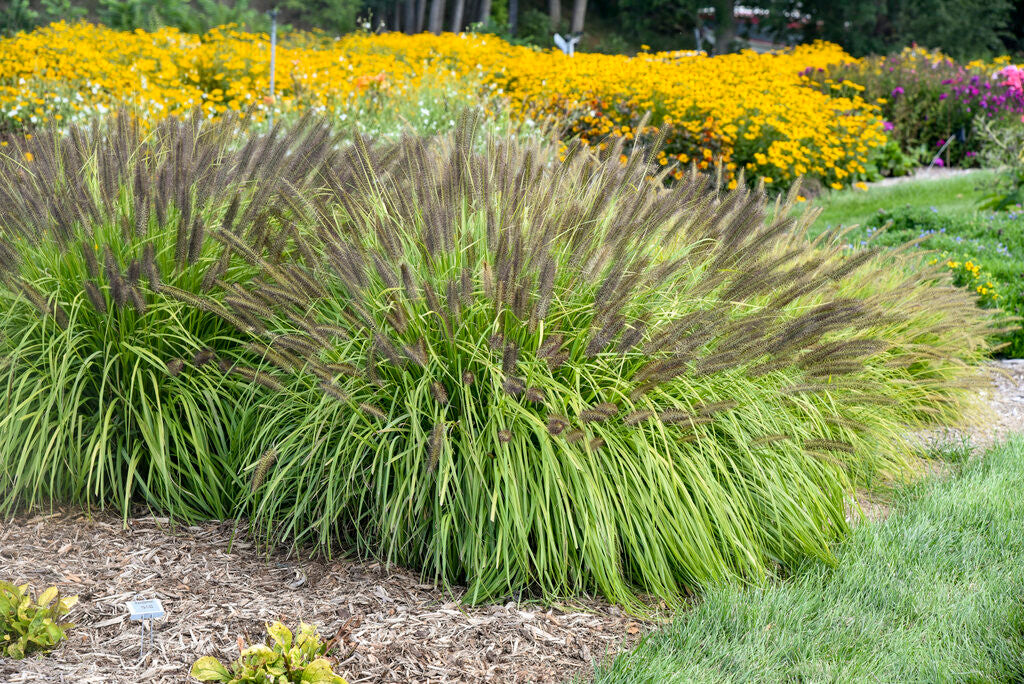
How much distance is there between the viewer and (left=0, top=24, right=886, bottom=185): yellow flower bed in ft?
30.0

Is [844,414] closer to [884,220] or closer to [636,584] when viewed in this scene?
[636,584]

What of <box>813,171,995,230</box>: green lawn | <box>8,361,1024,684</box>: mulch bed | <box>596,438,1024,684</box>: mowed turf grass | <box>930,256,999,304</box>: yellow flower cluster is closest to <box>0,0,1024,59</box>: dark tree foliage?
<box>813,171,995,230</box>: green lawn

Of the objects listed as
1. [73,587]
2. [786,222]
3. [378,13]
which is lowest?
[73,587]

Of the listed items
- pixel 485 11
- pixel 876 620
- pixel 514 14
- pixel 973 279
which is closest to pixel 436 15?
pixel 485 11

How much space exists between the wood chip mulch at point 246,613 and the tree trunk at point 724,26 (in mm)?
28296

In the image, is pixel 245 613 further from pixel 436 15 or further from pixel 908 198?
pixel 436 15

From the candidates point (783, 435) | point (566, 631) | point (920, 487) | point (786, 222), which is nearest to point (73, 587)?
point (566, 631)

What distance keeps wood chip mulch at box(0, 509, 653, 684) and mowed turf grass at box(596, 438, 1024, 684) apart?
0.19m

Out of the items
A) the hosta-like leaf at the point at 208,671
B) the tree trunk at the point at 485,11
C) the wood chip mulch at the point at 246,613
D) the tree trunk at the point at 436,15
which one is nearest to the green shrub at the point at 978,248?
the wood chip mulch at the point at 246,613

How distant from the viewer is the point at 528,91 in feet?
38.2

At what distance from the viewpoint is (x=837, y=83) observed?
12.9 metres

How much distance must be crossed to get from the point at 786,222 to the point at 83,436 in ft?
8.79

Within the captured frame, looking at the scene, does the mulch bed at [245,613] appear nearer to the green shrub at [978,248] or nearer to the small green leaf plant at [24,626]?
the small green leaf plant at [24,626]

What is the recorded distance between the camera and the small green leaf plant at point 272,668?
2127mm
